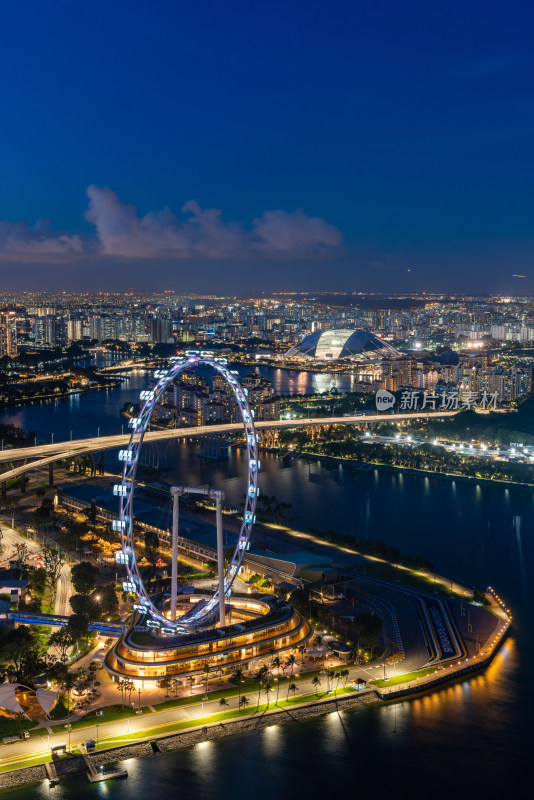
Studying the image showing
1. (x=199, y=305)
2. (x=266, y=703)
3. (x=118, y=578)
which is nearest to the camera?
(x=266, y=703)

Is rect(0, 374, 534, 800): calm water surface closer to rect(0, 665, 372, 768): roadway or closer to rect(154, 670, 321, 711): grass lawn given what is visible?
rect(0, 665, 372, 768): roadway

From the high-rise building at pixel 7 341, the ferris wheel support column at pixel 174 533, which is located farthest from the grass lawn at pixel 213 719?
the high-rise building at pixel 7 341

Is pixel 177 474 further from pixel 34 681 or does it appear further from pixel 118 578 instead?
pixel 34 681

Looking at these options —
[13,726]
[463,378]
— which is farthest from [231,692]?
[463,378]

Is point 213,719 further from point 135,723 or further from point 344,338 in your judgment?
point 344,338

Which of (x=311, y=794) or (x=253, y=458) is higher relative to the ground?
(x=253, y=458)

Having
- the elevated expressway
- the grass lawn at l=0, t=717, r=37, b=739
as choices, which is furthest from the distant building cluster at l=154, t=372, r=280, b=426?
the grass lawn at l=0, t=717, r=37, b=739

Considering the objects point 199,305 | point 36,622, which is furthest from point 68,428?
point 199,305
